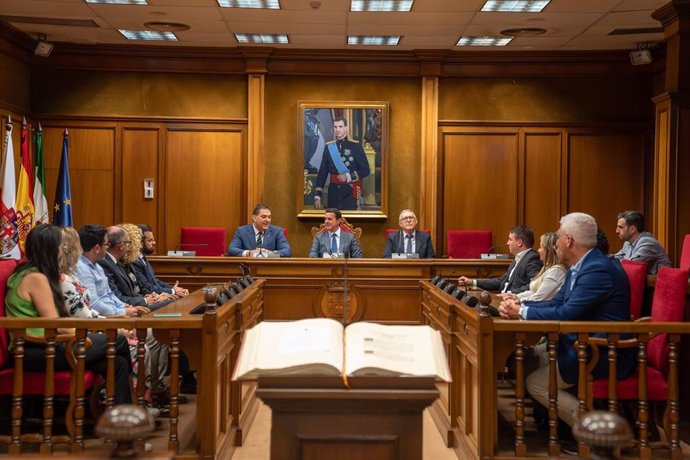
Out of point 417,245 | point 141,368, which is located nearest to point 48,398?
point 141,368

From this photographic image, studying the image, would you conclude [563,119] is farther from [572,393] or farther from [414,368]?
[414,368]

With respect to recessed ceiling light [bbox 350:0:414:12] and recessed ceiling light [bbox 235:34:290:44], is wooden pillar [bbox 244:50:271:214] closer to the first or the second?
recessed ceiling light [bbox 235:34:290:44]

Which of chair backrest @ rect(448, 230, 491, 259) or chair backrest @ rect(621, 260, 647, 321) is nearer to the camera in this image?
chair backrest @ rect(621, 260, 647, 321)

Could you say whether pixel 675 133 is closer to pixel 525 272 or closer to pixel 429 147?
pixel 525 272

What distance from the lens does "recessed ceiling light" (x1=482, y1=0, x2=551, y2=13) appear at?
7996 millimetres

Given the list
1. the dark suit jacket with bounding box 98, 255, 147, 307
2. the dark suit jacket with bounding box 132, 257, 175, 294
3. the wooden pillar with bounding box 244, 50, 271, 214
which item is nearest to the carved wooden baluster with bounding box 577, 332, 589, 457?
the dark suit jacket with bounding box 98, 255, 147, 307

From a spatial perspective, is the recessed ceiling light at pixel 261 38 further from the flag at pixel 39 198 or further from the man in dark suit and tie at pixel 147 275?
the man in dark suit and tie at pixel 147 275

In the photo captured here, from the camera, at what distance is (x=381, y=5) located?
8.23m

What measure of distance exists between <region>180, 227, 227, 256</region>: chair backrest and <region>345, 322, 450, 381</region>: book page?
7.31 m

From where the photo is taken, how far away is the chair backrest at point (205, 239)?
31.8ft

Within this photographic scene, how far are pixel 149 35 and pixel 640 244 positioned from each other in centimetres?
601

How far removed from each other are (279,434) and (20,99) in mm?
8833

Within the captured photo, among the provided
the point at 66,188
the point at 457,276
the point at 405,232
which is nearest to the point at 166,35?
the point at 66,188

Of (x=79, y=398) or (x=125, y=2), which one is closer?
(x=79, y=398)
